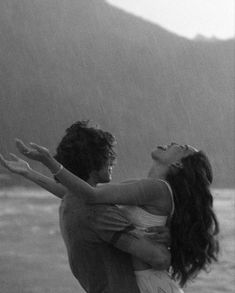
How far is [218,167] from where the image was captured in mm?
157250

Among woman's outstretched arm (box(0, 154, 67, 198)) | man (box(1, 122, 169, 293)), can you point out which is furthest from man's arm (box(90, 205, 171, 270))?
woman's outstretched arm (box(0, 154, 67, 198))

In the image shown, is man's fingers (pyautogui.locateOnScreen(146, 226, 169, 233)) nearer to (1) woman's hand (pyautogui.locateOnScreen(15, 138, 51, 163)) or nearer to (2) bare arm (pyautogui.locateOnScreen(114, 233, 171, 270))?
(2) bare arm (pyautogui.locateOnScreen(114, 233, 171, 270))

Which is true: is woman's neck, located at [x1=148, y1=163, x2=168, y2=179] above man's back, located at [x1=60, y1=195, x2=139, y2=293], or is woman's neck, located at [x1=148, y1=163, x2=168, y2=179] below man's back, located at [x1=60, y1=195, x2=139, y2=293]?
above

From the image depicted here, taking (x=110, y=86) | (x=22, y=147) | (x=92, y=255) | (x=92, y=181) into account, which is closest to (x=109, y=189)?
(x=92, y=181)

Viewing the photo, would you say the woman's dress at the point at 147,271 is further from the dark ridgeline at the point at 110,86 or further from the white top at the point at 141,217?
the dark ridgeline at the point at 110,86

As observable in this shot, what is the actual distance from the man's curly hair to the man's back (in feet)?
0.37

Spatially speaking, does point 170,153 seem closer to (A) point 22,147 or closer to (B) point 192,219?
(B) point 192,219

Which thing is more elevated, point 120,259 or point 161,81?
point 161,81

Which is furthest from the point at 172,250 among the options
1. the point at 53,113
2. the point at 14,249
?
the point at 53,113

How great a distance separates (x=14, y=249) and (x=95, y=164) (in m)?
26.3

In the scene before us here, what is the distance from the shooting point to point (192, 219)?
255cm

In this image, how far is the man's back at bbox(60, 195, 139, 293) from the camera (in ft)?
7.89

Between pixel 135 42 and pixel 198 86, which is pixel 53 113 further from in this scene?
pixel 198 86

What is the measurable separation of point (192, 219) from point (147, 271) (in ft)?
0.77
